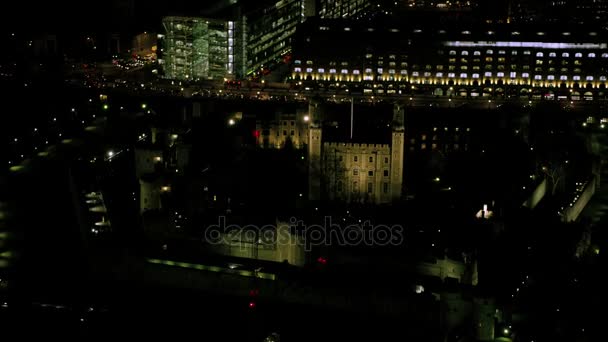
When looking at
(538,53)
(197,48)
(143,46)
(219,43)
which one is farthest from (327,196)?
(143,46)

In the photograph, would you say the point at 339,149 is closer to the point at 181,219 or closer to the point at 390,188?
the point at 390,188

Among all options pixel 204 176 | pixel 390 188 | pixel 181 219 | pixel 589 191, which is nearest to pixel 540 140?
pixel 589 191

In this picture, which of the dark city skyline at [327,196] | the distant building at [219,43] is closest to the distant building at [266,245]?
the dark city skyline at [327,196]

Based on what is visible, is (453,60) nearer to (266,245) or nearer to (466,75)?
(466,75)

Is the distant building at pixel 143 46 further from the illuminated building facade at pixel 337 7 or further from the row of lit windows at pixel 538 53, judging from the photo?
the row of lit windows at pixel 538 53

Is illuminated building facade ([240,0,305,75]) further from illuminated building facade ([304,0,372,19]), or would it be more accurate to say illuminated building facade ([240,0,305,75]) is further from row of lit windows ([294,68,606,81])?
row of lit windows ([294,68,606,81])

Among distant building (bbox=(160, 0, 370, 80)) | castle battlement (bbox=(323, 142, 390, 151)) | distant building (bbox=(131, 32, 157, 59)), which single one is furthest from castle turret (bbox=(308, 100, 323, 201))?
distant building (bbox=(131, 32, 157, 59))
